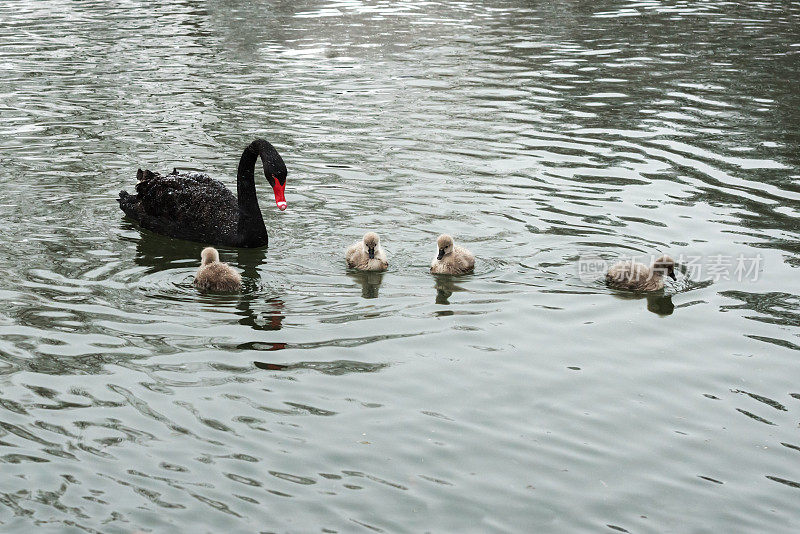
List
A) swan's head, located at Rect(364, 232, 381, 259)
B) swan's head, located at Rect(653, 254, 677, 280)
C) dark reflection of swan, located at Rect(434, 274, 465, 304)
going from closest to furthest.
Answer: dark reflection of swan, located at Rect(434, 274, 465, 304) < swan's head, located at Rect(653, 254, 677, 280) < swan's head, located at Rect(364, 232, 381, 259)

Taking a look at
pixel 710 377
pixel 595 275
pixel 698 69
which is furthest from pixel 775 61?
pixel 710 377

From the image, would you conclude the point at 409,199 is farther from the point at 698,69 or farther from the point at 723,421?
the point at 698,69

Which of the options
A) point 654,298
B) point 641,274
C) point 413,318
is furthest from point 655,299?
point 413,318

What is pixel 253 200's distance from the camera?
10320 mm

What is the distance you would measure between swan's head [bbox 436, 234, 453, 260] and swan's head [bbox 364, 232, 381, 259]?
20.3 inches

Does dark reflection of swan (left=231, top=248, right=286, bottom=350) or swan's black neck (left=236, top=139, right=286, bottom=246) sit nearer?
dark reflection of swan (left=231, top=248, right=286, bottom=350)

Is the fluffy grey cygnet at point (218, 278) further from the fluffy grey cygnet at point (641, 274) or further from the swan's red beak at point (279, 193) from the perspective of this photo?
the fluffy grey cygnet at point (641, 274)

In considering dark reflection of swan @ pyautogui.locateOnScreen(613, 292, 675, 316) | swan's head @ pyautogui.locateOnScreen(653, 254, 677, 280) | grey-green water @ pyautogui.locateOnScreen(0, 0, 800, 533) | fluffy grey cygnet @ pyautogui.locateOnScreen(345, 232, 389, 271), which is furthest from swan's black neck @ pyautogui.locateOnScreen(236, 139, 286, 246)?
swan's head @ pyautogui.locateOnScreen(653, 254, 677, 280)

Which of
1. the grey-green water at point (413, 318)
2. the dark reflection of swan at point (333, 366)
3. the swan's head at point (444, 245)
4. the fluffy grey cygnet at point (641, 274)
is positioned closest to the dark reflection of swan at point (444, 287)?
the grey-green water at point (413, 318)

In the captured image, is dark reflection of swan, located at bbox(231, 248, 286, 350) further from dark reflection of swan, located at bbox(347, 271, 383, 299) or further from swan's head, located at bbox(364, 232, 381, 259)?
swan's head, located at bbox(364, 232, 381, 259)

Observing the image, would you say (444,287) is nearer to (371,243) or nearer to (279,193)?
(371,243)

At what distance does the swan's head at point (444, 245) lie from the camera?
907cm

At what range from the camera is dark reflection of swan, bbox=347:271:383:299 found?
29.1ft

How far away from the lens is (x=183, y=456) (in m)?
6.17
